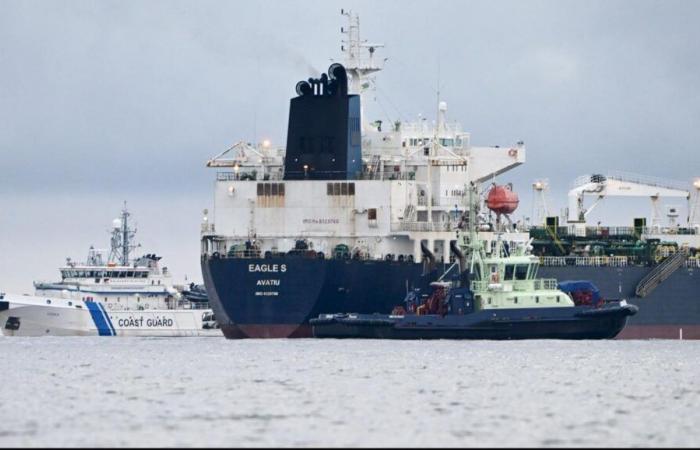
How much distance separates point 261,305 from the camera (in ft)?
307

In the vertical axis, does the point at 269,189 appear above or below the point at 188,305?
above

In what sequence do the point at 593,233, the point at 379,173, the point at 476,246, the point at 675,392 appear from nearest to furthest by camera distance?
the point at 675,392 → the point at 476,246 → the point at 379,173 → the point at 593,233

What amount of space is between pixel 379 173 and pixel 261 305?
917 cm

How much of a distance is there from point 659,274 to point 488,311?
16135 millimetres

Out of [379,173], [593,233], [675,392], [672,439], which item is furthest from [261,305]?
[672,439]

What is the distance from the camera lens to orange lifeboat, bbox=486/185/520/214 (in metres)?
95.9

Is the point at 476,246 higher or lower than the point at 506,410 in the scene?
higher

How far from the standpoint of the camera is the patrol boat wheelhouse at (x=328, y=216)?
9338cm

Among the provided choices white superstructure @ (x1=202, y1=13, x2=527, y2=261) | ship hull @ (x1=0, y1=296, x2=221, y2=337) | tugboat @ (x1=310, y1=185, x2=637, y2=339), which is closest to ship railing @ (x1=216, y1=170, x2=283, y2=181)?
white superstructure @ (x1=202, y1=13, x2=527, y2=261)

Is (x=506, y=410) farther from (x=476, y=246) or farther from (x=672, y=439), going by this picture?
(x=476, y=246)

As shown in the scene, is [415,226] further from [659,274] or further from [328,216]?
[659,274]

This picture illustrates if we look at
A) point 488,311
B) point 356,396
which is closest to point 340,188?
point 488,311

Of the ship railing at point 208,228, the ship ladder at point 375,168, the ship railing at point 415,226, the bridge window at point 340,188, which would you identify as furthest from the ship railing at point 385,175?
the ship railing at point 208,228

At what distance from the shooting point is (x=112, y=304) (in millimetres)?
125125
